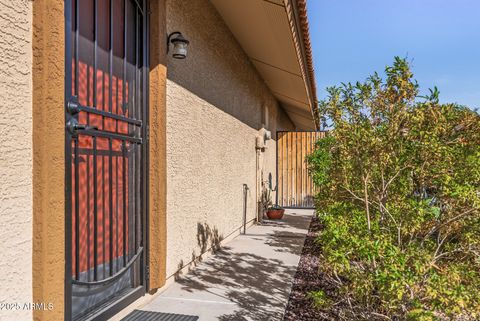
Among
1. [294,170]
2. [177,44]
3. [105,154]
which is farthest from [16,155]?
[294,170]

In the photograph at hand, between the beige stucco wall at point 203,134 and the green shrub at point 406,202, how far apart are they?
90.0 inches

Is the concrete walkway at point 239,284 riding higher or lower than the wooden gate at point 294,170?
lower

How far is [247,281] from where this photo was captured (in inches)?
193

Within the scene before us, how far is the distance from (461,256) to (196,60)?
421 cm

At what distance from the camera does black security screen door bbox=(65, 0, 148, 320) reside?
2965 mm

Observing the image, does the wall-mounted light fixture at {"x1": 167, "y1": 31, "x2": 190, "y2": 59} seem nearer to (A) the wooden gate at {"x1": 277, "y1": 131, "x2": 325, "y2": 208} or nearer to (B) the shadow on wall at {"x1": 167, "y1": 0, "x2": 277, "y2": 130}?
(B) the shadow on wall at {"x1": 167, "y1": 0, "x2": 277, "y2": 130}

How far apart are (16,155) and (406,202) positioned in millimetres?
2689

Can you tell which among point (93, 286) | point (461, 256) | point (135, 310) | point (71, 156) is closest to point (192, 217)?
point (135, 310)

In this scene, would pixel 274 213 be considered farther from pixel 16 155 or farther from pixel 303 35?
pixel 16 155

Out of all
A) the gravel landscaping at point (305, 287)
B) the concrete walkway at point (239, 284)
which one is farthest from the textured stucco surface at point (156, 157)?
the gravel landscaping at point (305, 287)

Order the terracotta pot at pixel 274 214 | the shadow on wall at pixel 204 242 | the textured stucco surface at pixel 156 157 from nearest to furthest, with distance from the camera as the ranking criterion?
the textured stucco surface at pixel 156 157
the shadow on wall at pixel 204 242
the terracotta pot at pixel 274 214

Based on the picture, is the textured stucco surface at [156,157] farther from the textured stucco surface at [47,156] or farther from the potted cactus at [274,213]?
the potted cactus at [274,213]

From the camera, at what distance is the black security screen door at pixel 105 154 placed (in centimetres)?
296

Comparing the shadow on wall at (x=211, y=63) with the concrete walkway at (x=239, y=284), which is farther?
the shadow on wall at (x=211, y=63)
